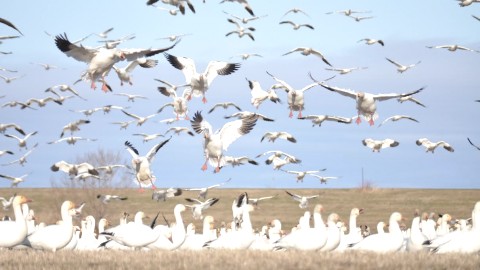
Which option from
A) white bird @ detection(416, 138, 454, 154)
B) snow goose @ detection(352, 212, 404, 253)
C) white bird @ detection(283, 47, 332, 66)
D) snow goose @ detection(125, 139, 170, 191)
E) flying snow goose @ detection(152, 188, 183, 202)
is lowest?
snow goose @ detection(352, 212, 404, 253)

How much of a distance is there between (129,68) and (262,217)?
58.9 ft

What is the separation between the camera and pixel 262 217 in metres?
47.0

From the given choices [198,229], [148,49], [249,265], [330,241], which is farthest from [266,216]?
[249,265]

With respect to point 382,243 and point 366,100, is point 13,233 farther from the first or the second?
point 366,100

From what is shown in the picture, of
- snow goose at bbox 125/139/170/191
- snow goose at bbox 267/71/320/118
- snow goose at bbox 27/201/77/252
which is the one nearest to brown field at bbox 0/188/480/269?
snow goose at bbox 27/201/77/252

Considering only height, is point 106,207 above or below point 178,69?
below

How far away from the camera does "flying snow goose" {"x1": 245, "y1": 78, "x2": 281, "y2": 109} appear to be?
1278 inches

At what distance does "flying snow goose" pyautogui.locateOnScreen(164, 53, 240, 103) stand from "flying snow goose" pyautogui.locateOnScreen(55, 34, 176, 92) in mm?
4174

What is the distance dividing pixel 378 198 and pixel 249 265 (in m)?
41.1

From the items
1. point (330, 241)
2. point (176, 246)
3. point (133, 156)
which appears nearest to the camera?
point (330, 241)

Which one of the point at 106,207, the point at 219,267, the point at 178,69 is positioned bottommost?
the point at 219,267

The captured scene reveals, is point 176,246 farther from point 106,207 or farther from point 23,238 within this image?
point 106,207

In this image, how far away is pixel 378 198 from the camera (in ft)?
175

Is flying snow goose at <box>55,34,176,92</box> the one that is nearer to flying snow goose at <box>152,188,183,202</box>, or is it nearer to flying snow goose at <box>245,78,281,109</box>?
flying snow goose at <box>152,188,183,202</box>
